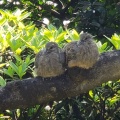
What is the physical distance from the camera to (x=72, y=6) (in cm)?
448

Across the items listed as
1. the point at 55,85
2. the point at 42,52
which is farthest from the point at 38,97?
the point at 42,52

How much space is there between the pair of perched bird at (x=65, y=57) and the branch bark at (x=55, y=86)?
51 millimetres

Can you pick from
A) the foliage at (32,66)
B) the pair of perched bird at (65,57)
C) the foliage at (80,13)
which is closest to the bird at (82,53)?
the pair of perched bird at (65,57)

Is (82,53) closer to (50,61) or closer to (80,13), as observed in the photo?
(50,61)

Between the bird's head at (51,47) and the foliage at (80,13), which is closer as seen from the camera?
the bird's head at (51,47)

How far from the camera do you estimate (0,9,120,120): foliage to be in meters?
2.83

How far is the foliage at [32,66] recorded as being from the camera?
2.83m

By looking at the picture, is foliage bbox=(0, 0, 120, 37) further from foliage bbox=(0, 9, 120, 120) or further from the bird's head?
the bird's head

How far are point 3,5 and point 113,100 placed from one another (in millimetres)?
1650

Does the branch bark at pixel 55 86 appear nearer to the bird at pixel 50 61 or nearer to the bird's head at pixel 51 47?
the bird at pixel 50 61

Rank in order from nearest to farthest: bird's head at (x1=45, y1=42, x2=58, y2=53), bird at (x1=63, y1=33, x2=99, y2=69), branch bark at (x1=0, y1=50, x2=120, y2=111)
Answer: branch bark at (x1=0, y1=50, x2=120, y2=111), bird at (x1=63, y1=33, x2=99, y2=69), bird's head at (x1=45, y1=42, x2=58, y2=53)

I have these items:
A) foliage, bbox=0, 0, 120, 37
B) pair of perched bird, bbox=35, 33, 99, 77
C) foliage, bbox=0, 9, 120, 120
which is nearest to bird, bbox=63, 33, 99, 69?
pair of perched bird, bbox=35, 33, 99, 77

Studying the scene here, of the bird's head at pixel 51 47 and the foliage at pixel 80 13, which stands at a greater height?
the foliage at pixel 80 13

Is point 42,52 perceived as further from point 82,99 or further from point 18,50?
point 82,99
